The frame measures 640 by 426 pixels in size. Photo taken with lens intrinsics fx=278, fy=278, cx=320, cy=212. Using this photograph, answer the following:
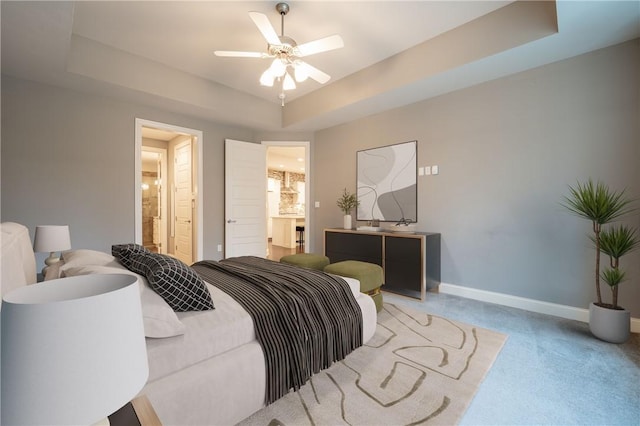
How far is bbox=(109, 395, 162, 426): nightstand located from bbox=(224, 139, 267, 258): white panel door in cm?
396

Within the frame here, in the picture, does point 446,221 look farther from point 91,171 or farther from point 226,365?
point 91,171

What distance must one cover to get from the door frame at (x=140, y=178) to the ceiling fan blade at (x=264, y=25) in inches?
97.5

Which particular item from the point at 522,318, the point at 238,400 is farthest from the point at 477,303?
the point at 238,400

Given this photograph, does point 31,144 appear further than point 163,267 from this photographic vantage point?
Yes

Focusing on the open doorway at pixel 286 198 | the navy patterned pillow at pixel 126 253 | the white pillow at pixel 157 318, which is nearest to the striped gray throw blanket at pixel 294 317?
the white pillow at pixel 157 318

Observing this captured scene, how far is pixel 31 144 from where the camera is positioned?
305 centimetres

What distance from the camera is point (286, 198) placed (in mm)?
10102

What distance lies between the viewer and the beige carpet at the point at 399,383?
148 centimetres

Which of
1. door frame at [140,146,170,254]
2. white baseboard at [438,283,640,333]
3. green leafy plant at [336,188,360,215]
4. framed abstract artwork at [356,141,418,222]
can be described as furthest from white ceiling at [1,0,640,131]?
door frame at [140,146,170,254]

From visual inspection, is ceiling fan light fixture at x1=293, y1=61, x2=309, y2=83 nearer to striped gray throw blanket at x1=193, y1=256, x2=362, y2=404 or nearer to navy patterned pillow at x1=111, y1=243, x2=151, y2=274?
striped gray throw blanket at x1=193, y1=256, x2=362, y2=404

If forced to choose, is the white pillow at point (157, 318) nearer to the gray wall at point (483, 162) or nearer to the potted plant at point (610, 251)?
the gray wall at point (483, 162)

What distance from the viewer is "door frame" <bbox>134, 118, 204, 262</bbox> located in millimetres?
3762

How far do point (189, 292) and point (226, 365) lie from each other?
0.41 m

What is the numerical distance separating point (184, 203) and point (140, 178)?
1571mm
